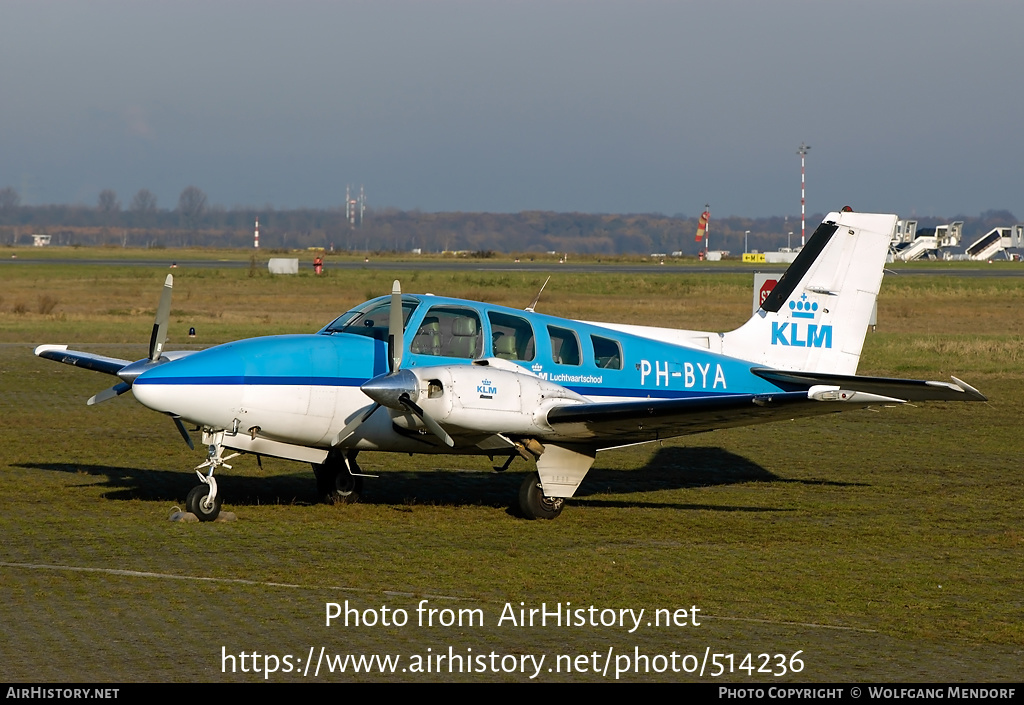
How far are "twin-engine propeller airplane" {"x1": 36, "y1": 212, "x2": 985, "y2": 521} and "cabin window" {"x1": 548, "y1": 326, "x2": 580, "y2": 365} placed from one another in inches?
0.6

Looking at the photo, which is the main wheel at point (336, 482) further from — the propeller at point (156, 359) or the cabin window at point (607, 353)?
the cabin window at point (607, 353)

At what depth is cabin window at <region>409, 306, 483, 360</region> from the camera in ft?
45.9

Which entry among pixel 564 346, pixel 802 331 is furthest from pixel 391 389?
pixel 802 331

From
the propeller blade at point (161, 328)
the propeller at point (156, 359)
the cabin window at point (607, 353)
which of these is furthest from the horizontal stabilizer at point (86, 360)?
the cabin window at point (607, 353)

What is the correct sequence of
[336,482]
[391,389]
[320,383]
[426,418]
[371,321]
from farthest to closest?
[336,482], [371,321], [320,383], [426,418], [391,389]

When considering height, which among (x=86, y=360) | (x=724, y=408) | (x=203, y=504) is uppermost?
(x=86, y=360)

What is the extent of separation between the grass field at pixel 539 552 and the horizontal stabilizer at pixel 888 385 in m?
1.61

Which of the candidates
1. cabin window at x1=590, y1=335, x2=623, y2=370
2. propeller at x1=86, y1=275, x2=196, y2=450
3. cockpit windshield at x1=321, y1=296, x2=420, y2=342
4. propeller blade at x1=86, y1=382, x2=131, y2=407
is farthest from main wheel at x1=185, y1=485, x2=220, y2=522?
cabin window at x1=590, y1=335, x2=623, y2=370

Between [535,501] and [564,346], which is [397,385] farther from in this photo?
[564,346]

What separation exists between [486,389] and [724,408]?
2746mm

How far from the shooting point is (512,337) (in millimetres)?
14367
